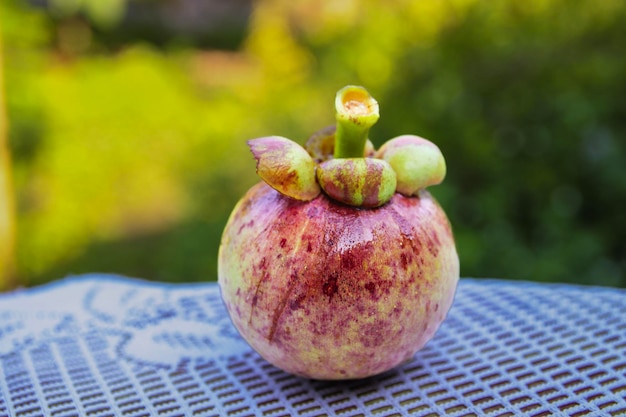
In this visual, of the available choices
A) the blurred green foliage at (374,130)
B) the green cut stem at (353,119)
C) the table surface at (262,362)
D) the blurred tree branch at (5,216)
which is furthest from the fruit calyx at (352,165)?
the blurred tree branch at (5,216)

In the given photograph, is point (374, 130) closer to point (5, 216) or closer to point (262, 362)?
point (5, 216)

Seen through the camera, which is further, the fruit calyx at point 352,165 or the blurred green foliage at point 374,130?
the blurred green foliage at point 374,130

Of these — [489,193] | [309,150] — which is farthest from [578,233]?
[309,150]

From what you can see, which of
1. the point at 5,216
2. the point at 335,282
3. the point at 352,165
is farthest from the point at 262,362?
the point at 5,216

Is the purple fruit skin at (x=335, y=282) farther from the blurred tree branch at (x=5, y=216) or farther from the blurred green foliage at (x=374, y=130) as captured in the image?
the blurred tree branch at (x=5, y=216)

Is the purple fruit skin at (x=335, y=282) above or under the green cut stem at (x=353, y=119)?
under
